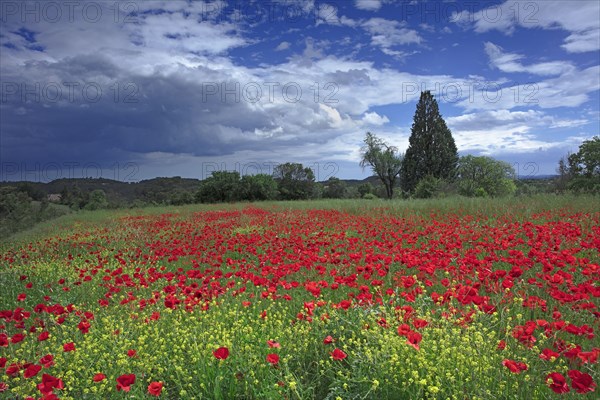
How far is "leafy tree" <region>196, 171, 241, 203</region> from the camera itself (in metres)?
44.5

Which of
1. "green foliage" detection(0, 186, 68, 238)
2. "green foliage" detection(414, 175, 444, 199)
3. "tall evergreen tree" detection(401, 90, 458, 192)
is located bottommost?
"green foliage" detection(0, 186, 68, 238)

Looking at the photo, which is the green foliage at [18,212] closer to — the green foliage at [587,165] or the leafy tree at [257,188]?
the leafy tree at [257,188]

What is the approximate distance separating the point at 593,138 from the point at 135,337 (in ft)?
106

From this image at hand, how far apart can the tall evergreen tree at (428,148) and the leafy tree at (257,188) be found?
1830 centimetres

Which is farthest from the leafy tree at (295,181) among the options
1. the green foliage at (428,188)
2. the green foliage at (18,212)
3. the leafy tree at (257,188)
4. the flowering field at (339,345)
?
the flowering field at (339,345)

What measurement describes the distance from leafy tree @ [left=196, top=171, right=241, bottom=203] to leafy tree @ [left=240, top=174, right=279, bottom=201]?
2.88 feet

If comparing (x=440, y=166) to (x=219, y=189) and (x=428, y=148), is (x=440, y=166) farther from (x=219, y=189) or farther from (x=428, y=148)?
(x=219, y=189)

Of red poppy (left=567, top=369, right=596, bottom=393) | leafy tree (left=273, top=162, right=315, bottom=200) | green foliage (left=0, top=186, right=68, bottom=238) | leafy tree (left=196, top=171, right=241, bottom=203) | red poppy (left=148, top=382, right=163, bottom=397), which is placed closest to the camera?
red poppy (left=567, top=369, right=596, bottom=393)

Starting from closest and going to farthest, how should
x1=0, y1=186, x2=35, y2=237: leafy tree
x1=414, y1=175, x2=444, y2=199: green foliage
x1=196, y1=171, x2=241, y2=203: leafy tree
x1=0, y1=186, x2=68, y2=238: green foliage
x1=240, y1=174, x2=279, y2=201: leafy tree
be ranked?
x1=0, y1=186, x2=35, y2=237: leafy tree → x1=0, y1=186, x2=68, y2=238: green foliage → x1=414, y1=175, x2=444, y2=199: green foliage → x1=196, y1=171, x2=241, y2=203: leafy tree → x1=240, y1=174, x2=279, y2=201: leafy tree

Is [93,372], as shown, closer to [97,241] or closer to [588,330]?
[588,330]

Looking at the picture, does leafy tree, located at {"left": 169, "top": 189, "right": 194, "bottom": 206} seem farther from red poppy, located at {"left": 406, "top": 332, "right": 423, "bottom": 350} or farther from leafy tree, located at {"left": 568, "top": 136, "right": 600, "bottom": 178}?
red poppy, located at {"left": 406, "top": 332, "right": 423, "bottom": 350}

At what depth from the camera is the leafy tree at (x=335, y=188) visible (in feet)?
267

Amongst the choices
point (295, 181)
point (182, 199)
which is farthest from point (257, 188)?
point (295, 181)

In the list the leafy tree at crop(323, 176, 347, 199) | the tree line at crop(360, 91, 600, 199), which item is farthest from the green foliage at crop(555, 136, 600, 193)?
the leafy tree at crop(323, 176, 347, 199)
